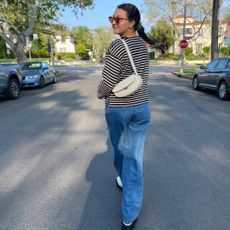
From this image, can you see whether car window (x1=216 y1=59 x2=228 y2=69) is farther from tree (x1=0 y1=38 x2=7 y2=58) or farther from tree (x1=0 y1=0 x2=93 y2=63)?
tree (x1=0 y1=38 x2=7 y2=58)

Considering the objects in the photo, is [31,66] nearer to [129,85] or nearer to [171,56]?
[129,85]

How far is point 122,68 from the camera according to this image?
2602 millimetres

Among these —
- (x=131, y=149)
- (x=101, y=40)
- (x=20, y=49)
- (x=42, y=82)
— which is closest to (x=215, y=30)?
(x=42, y=82)

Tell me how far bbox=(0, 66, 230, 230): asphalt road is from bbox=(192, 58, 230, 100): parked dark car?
3700 millimetres

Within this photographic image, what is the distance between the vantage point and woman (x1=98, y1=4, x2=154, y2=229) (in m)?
2.60

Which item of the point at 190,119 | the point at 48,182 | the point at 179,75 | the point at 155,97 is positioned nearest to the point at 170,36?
the point at 179,75

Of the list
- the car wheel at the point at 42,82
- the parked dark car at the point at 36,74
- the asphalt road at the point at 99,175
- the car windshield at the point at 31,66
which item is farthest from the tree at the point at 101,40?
the asphalt road at the point at 99,175

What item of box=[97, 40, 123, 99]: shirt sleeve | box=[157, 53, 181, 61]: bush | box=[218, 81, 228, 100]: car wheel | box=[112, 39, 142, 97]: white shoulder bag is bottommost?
box=[157, 53, 181, 61]: bush

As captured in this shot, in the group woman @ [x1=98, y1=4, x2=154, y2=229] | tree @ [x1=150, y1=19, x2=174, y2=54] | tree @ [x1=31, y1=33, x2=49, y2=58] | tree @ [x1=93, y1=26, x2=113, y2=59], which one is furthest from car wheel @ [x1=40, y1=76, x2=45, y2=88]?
tree @ [x1=93, y1=26, x2=113, y2=59]

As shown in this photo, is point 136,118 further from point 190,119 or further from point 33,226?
point 190,119

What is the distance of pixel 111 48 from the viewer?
8.46 ft

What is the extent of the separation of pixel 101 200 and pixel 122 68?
64.0 inches

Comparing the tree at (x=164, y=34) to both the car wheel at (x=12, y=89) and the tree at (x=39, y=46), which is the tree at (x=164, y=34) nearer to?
the tree at (x=39, y=46)

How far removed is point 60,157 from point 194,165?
2.04 m
